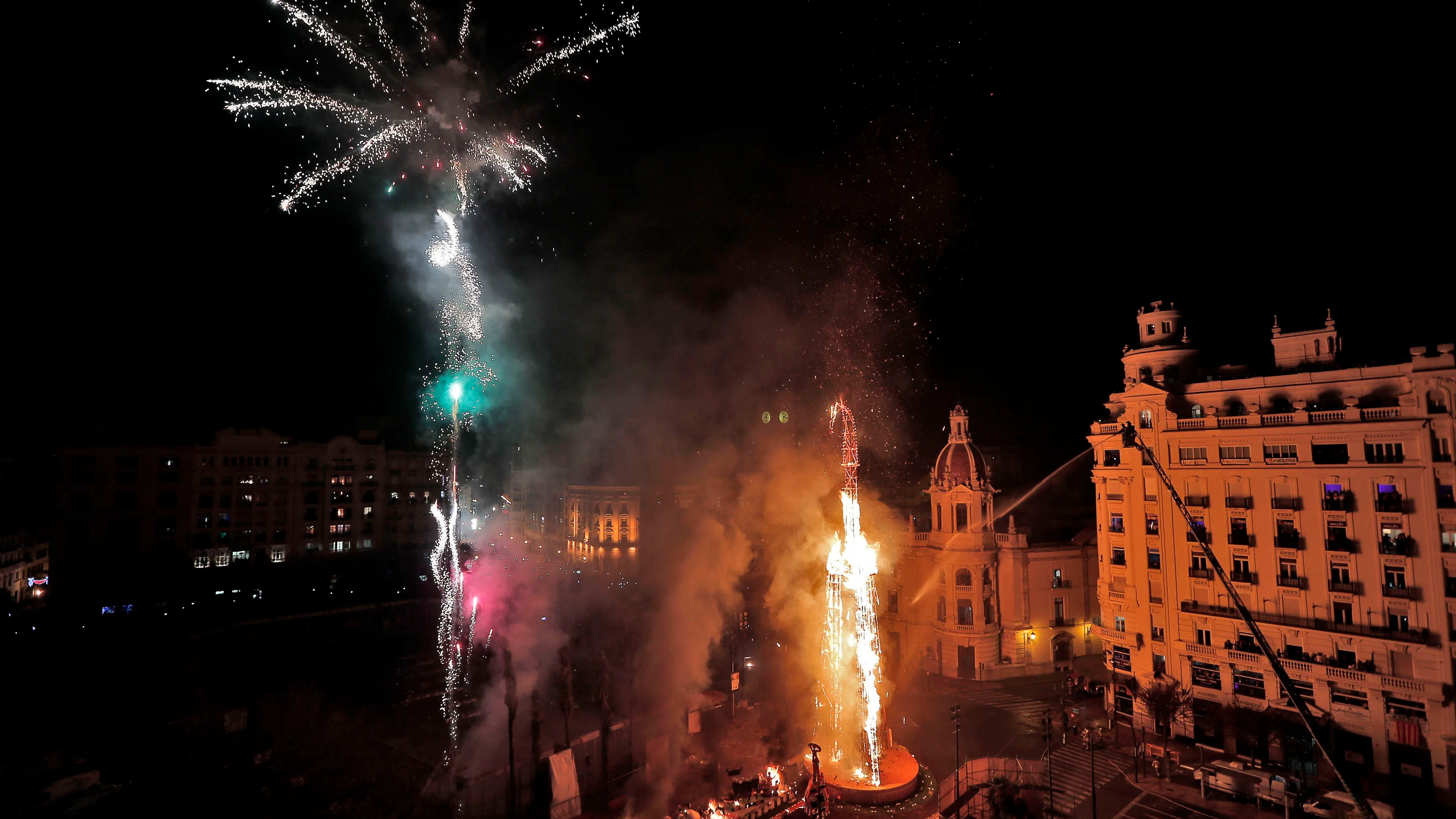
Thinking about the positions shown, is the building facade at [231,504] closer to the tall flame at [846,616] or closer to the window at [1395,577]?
the tall flame at [846,616]

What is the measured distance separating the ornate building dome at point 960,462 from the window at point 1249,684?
13.8m

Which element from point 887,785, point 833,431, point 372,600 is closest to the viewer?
point 887,785

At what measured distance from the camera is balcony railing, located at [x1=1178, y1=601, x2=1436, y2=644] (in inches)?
858

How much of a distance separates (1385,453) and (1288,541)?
168 inches

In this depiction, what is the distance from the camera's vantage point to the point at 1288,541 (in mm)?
24609

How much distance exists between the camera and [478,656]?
3650 centimetres

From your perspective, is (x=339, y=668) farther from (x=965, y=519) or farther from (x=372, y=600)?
(x=965, y=519)

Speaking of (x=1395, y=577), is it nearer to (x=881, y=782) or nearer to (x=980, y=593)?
(x=980, y=593)

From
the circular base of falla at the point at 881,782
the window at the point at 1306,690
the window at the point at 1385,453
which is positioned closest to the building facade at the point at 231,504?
the circular base of falla at the point at 881,782

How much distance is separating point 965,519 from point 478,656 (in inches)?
1104

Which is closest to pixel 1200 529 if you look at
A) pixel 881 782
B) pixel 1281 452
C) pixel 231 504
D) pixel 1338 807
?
pixel 1281 452

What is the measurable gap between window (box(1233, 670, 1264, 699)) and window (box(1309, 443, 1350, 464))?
A: 8248mm

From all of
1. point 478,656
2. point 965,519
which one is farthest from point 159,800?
point 965,519

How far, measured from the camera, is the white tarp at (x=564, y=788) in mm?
21375
